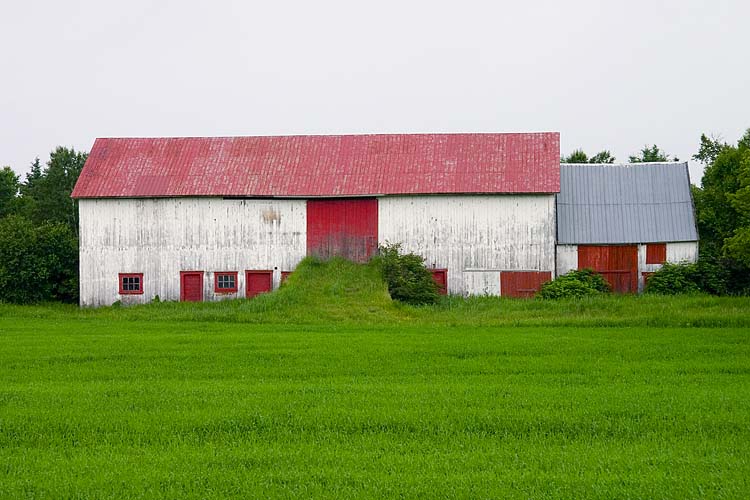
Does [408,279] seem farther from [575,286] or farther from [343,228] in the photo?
[575,286]

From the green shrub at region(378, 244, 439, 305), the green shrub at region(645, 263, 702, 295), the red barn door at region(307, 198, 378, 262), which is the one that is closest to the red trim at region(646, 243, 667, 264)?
the green shrub at region(645, 263, 702, 295)

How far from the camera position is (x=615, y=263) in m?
42.0

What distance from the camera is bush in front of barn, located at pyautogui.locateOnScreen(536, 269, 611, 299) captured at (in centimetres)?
3894

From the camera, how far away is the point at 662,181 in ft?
145

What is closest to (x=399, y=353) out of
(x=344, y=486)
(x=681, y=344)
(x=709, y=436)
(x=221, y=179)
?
(x=681, y=344)

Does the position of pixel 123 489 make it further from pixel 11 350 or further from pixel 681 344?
pixel 681 344

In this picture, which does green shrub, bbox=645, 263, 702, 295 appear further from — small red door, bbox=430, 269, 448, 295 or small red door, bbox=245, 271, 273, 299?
small red door, bbox=245, 271, 273, 299

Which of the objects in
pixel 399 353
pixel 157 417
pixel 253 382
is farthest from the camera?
pixel 399 353

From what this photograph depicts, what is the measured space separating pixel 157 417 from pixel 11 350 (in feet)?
35.7

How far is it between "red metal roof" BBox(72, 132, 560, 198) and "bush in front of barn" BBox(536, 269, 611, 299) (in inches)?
152

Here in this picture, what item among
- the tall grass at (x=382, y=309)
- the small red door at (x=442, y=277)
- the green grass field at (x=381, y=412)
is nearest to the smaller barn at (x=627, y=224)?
the tall grass at (x=382, y=309)

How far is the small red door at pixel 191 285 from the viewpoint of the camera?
42.3 metres

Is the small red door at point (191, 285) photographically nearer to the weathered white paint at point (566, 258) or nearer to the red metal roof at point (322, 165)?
the red metal roof at point (322, 165)

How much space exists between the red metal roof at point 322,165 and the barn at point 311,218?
0.27 ft
